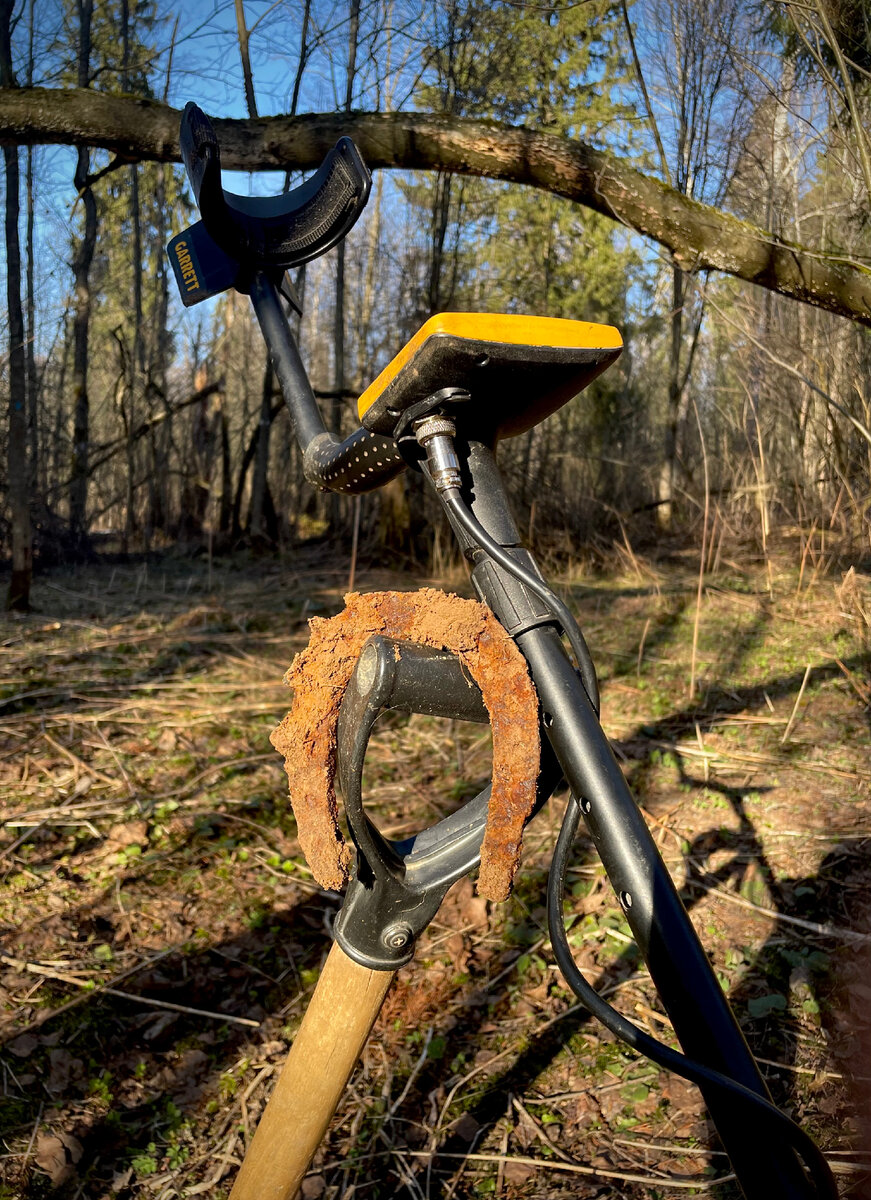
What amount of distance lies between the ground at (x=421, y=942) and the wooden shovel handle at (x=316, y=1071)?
641 millimetres

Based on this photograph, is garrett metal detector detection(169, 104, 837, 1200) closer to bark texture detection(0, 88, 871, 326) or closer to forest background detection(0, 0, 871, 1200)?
forest background detection(0, 0, 871, 1200)

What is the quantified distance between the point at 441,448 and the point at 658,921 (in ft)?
1.56

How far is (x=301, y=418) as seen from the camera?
1074 mm

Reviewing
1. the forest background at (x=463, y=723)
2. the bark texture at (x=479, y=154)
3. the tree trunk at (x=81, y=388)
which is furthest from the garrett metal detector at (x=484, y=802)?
the tree trunk at (x=81, y=388)

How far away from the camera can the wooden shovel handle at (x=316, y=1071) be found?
0.84m

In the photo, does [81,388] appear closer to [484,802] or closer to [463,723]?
[463,723]

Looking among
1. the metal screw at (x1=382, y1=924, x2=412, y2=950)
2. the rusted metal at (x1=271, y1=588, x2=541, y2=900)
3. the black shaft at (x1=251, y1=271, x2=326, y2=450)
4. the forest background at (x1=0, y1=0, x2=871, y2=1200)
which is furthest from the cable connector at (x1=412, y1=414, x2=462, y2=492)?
the forest background at (x1=0, y1=0, x2=871, y2=1200)

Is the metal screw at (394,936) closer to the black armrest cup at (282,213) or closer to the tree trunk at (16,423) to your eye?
the black armrest cup at (282,213)

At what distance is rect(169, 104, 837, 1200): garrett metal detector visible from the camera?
0.66 meters

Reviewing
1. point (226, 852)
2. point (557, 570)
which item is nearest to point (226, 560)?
point (557, 570)

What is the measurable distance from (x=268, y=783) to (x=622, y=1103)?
1.50 metres

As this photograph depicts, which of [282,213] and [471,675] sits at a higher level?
[282,213]

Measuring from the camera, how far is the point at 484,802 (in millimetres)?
826

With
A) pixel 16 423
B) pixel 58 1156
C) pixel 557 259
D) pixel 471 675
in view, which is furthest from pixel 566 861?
pixel 557 259
